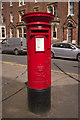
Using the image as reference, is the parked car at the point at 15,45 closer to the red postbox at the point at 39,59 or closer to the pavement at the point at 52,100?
the pavement at the point at 52,100

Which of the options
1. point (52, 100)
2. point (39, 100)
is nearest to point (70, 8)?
point (52, 100)

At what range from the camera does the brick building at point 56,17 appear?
66.0ft

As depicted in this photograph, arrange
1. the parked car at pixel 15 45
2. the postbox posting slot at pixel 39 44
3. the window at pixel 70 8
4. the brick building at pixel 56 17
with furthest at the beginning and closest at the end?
the window at pixel 70 8
the brick building at pixel 56 17
the parked car at pixel 15 45
the postbox posting slot at pixel 39 44

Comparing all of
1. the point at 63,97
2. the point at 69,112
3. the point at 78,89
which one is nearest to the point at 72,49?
the point at 78,89

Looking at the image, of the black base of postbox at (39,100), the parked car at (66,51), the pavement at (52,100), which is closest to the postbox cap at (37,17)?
the black base of postbox at (39,100)

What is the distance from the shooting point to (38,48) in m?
3.26

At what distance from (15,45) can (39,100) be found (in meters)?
13.2

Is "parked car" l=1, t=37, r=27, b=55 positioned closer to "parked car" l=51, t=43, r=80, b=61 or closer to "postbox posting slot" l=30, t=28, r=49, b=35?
"parked car" l=51, t=43, r=80, b=61

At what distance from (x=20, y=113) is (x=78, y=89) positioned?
237 centimetres

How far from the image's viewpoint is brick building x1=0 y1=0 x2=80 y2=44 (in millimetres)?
20109

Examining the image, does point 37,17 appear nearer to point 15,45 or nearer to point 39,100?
point 39,100

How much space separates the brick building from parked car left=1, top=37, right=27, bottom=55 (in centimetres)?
783

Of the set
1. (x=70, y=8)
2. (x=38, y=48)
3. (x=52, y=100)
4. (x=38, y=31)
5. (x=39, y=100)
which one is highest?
(x=70, y=8)

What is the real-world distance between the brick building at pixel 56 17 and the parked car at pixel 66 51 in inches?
323
